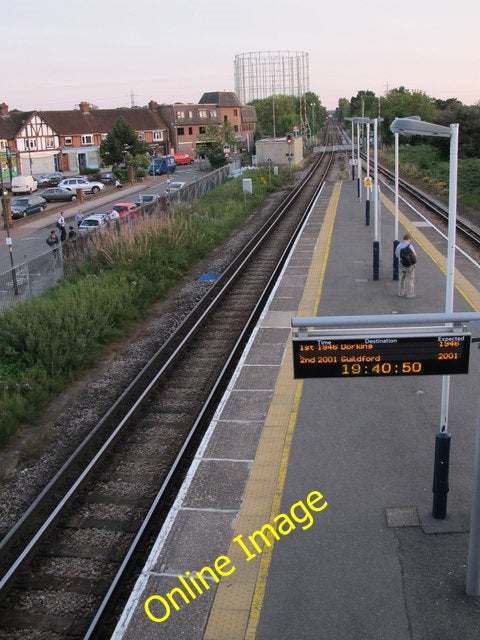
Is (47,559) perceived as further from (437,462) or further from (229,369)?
(229,369)

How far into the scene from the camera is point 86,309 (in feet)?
48.7

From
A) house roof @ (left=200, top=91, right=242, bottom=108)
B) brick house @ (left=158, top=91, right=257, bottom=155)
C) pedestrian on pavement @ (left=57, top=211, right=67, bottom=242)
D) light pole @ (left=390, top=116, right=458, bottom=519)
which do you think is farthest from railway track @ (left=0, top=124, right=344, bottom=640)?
house roof @ (left=200, top=91, right=242, bottom=108)

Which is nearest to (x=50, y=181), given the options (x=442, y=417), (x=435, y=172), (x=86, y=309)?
(x=435, y=172)

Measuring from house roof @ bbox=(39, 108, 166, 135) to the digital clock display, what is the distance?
232ft

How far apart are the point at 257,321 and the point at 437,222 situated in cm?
1551

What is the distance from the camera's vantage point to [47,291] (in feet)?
60.7

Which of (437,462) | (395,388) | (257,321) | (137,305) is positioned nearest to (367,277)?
(257,321)

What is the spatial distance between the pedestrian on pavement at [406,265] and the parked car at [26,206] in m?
31.9

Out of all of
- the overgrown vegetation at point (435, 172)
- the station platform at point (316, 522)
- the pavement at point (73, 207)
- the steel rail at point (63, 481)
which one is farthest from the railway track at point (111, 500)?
the pavement at point (73, 207)

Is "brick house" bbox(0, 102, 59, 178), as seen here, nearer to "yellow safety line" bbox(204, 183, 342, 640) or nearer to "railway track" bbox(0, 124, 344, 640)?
"railway track" bbox(0, 124, 344, 640)

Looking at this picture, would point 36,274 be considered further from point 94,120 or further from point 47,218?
point 94,120

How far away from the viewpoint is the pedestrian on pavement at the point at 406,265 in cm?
1452

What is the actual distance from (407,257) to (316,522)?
8777mm

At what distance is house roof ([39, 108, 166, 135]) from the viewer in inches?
3007
